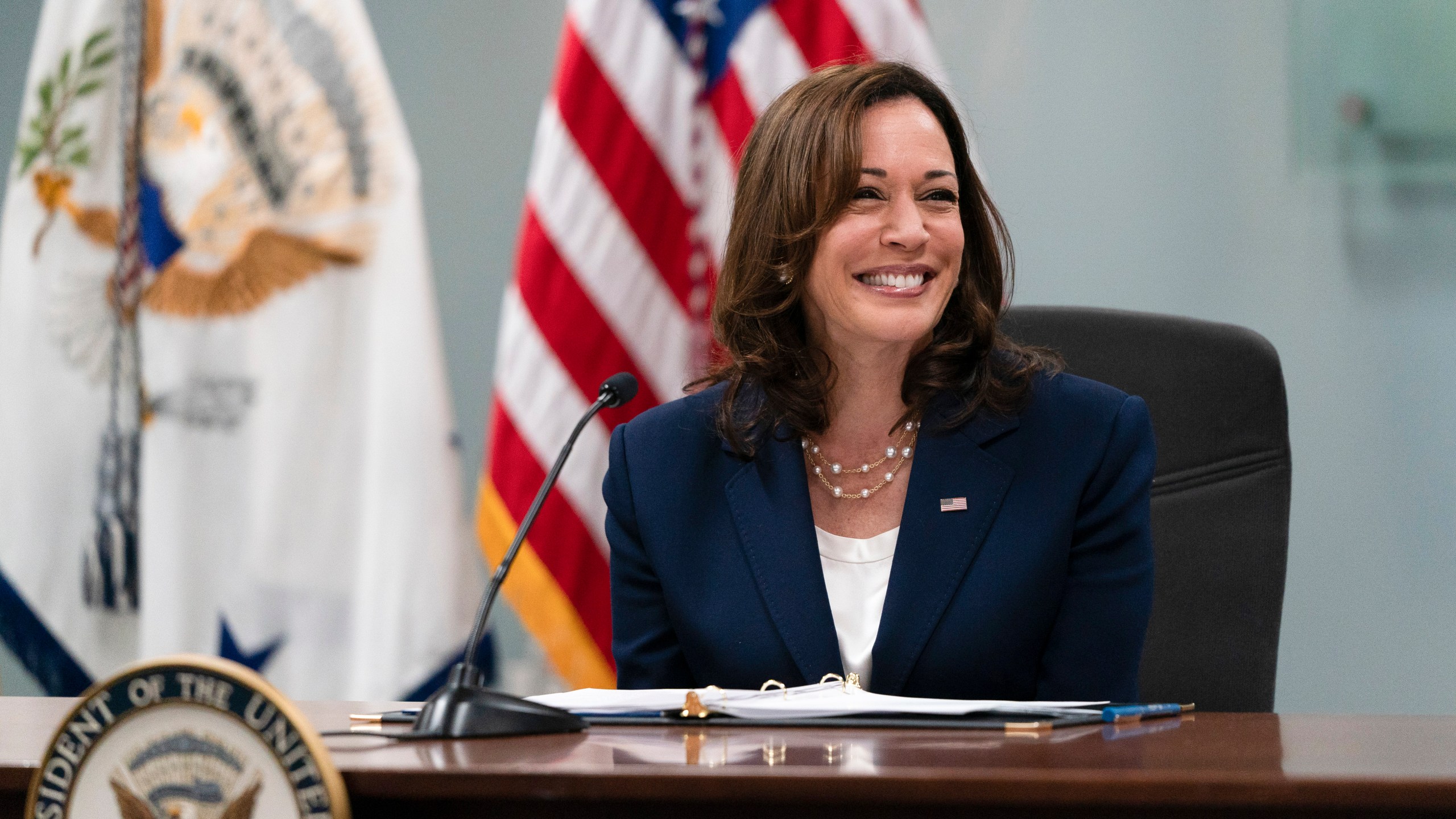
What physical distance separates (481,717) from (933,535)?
0.61m

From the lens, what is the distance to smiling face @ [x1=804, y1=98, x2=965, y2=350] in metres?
1.50

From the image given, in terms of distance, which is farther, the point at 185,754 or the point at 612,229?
the point at 612,229

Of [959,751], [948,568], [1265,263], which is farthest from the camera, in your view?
[1265,263]

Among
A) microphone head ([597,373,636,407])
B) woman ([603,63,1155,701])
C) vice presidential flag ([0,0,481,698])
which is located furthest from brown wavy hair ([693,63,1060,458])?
vice presidential flag ([0,0,481,698])

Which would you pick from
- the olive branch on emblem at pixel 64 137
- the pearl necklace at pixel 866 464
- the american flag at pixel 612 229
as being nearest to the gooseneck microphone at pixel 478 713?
the pearl necklace at pixel 866 464

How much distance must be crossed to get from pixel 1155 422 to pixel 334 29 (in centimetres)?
152

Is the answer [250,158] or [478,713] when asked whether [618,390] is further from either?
[250,158]

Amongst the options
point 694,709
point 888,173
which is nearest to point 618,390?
point 694,709

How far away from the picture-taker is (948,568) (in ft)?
4.46

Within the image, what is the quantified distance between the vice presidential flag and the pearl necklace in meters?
0.92

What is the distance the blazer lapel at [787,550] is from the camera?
1.35 metres

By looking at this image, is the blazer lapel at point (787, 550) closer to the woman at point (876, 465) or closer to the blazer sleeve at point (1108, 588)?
the woman at point (876, 465)

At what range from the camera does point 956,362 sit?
1584 mm

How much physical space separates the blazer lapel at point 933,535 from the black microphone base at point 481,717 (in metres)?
0.47
